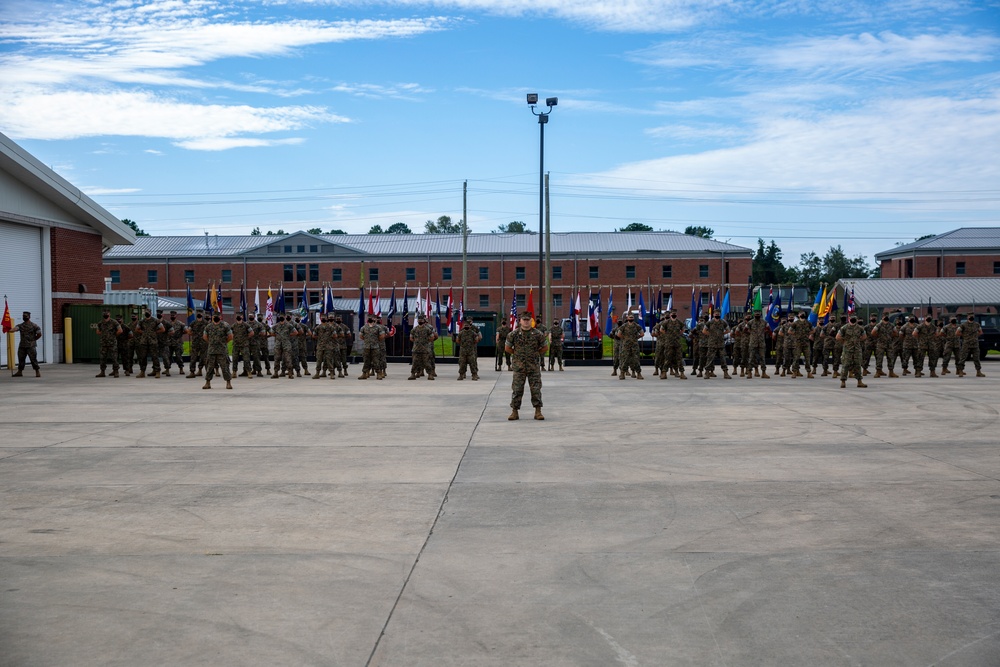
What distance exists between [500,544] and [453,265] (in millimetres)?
80289

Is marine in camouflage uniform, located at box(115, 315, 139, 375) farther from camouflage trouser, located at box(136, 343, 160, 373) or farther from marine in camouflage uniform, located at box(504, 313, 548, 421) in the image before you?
marine in camouflage uniform, located at box(504, 313, 548, 421)

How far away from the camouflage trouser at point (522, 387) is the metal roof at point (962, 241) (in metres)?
78.0

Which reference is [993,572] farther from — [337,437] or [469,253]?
[469,253]

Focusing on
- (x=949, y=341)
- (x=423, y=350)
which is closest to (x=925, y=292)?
(x=949, y=341)

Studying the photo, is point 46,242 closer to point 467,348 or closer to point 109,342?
point 109,342

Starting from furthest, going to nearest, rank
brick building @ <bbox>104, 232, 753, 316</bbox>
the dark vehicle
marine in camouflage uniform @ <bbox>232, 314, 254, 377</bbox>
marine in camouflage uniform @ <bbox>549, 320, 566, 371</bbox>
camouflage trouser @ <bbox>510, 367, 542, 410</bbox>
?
brick building @ <bbox>104, 232, 753, 316</bbox> → the dark vehicle → marine in camouflage uniform @ <bbox>549, 320, 566, 371</bbox> → marine in camouflage uniform @ <bbox>232, 314, 254, 377</bbox> → camouflage trouser @ <bbox>510, 367, 542, 410</bbox>

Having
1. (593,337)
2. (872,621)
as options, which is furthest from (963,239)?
(872,621)

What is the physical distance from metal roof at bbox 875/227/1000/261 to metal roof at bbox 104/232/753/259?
1509cm

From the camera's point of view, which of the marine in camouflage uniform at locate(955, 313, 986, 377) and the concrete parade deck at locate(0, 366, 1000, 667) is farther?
the marine in camouflage uniform at locate(955, 313, 986, 377)

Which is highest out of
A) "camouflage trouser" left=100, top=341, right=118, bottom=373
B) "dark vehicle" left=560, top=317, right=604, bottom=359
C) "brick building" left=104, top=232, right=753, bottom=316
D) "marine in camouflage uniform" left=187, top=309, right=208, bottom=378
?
"brick building" left=104, top=232, right=753, bottom=316

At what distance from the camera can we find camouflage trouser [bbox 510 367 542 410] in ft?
52.3

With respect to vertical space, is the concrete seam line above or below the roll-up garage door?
below

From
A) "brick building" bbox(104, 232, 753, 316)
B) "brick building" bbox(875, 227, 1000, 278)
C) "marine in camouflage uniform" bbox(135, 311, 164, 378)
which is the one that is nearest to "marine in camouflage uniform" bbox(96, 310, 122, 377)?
"marine in camouflage uniform" bbox(135, 311, 164, 378)

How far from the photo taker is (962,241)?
85.7 meters
